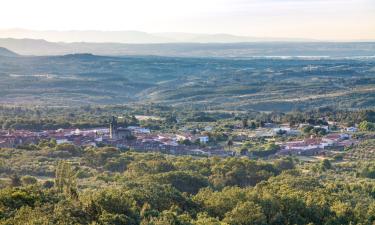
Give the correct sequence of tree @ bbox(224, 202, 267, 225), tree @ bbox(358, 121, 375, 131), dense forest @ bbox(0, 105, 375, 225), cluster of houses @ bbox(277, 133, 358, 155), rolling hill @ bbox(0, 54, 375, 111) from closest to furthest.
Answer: dense forest @ bbox(0, 105, 375, 225), tree @ bbox(224, 202, 267, 225), cluster of houses @ bbox(277, 133, 358, 155), tree @ bbox(358, 121, 375, 131), rolling hill @ bbox(0, 54, 375, 111)

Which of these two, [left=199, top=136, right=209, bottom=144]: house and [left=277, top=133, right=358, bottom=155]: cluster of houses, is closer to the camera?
[left=277, top=133, right=358, bottom=155]: cluster of houses

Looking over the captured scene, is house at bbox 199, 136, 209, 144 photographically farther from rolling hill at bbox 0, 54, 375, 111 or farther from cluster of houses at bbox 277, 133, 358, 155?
rolling hill at bbox 0, 54, 375, 111

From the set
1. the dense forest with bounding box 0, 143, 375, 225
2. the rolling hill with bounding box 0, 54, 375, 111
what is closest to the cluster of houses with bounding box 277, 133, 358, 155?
the dense forest with bounding box 0, 143, 375, 225

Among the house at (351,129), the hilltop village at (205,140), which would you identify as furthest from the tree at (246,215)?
the house at (351,129)

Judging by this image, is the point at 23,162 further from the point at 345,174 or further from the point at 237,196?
the point at 345,174

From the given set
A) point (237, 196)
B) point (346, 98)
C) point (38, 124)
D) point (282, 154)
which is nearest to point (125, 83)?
point (346, 98)

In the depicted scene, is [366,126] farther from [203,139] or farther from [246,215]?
[246,215]

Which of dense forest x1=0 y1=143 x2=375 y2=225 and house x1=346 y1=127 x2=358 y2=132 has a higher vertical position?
dense forest x1=0 y1=143 x2=375 y2=225

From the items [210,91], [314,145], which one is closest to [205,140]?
[314,145]

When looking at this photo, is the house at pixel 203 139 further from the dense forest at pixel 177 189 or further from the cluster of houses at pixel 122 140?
the dense forest at pixel 177 189
